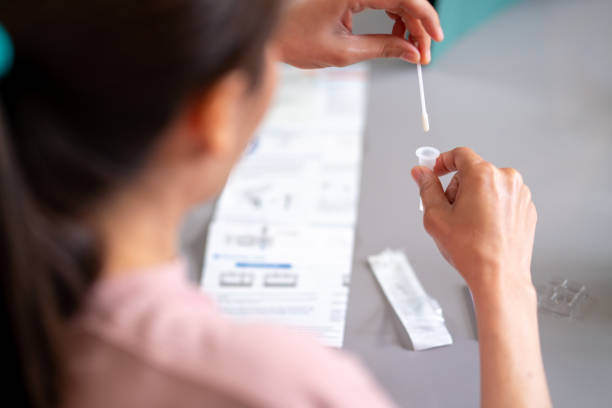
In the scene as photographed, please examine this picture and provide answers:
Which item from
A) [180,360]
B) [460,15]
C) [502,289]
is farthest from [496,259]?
[460,15]

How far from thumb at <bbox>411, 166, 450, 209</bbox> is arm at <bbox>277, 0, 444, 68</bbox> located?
25cm

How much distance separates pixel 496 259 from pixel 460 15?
3.00 feet

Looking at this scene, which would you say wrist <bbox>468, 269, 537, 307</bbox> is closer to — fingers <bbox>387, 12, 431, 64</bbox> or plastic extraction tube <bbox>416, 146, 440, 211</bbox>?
plastic extraction tube <bbox>416, 146, 440, 211</bbox>

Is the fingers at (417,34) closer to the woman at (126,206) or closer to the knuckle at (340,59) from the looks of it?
the knuckle at (340,59)

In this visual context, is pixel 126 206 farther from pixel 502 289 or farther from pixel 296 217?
pixel 296 217

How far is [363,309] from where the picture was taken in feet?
2.77

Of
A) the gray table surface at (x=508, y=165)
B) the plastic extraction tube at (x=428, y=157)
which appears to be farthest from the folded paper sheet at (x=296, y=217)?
A: the plastic extraction tube at (x=428, y=157)

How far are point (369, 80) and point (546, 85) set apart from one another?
15.0 inches

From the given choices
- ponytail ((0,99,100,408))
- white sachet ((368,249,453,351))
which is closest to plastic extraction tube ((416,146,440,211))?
white sachet ((368,249,453,351))

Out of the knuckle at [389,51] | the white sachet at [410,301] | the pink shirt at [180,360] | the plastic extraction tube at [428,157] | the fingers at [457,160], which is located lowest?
the pink shirt at [180,360]

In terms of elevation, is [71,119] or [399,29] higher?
[399,29]

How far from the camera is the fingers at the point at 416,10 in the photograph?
85cm

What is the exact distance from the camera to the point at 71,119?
1.22 ft

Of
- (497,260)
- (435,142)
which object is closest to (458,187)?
(497,260)
